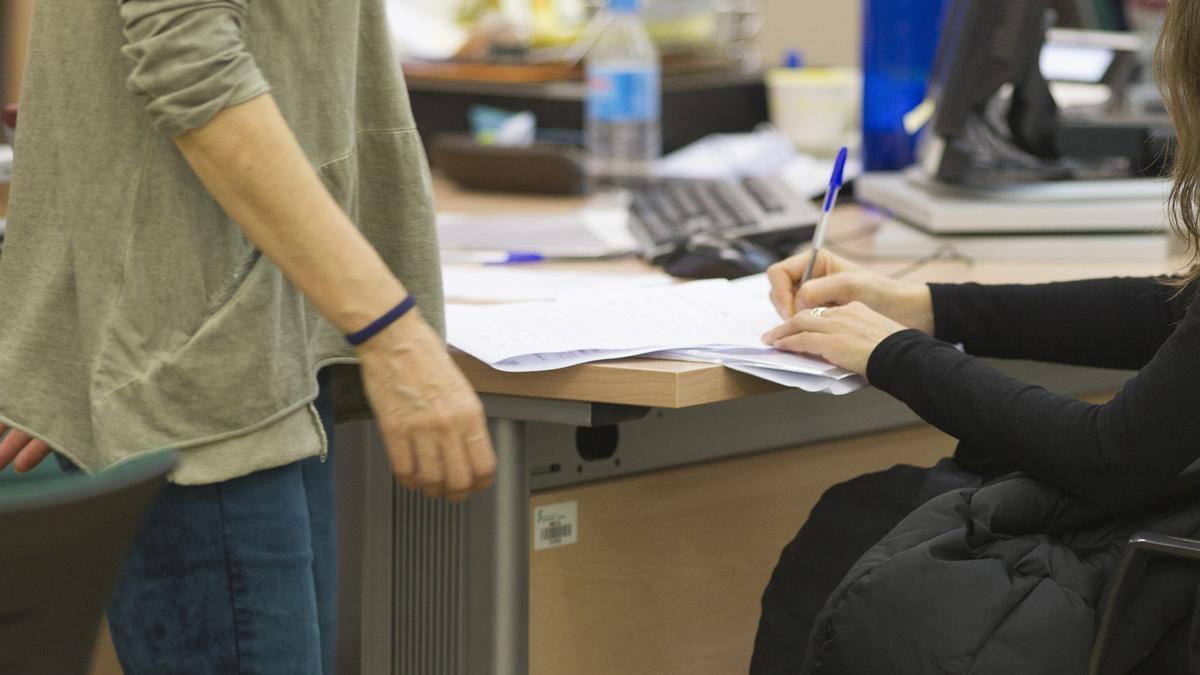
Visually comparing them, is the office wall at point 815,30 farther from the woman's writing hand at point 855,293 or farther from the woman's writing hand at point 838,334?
the woman's writing hand at point 838,334

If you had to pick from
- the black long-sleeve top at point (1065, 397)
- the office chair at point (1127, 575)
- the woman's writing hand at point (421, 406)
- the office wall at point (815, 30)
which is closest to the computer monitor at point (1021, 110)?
the black long-sleeve top at point (1065, 397)

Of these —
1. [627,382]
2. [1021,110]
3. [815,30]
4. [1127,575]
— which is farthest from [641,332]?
[815,30]

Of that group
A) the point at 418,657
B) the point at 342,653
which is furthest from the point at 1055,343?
the point at 342,653

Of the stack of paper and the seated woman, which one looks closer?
the seated woman

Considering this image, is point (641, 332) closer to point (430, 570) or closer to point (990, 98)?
point (430, 570)

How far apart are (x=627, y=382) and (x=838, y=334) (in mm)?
190

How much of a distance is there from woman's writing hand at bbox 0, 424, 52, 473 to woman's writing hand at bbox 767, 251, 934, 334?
66cm

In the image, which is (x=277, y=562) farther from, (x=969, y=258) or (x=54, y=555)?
(x=969, y=258)

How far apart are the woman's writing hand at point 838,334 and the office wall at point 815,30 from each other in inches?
91.4

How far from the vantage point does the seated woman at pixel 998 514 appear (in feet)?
3.13

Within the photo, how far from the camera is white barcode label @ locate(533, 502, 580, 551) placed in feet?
4.21

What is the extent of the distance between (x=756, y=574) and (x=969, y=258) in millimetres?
470

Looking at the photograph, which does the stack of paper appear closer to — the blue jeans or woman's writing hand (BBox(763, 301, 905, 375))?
woman's writing hand (BBox(763, 301, 905, 375))

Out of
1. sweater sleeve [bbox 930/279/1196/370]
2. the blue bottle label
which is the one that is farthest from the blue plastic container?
sweater sleeve [bbox 930/279/1196/370]
